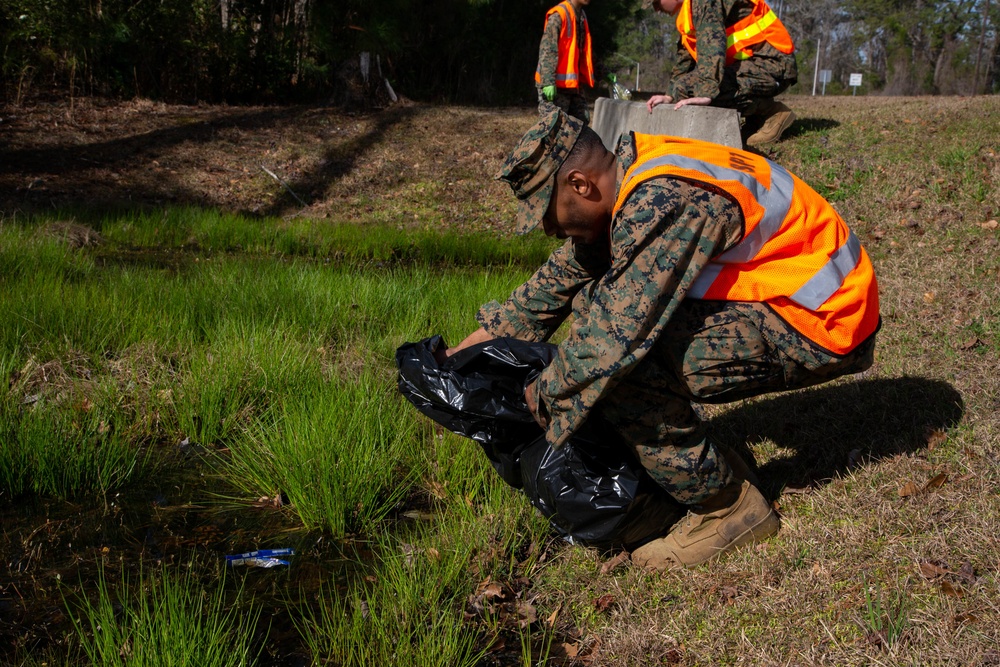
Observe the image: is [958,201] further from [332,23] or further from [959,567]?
[332,23]

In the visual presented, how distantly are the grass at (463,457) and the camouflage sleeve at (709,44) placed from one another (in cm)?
152

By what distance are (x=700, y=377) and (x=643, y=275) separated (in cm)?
45

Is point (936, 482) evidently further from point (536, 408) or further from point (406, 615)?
point (406, 615)

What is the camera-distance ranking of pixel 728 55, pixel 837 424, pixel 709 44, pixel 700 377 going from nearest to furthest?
pixel 700 377 < pixel 837 424 < pixel 709 44 < pixel 728 55

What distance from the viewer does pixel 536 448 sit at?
9.36 ft

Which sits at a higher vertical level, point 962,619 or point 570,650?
point 962,619

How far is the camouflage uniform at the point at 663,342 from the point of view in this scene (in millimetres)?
2250

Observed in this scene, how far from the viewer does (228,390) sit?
12.6ft

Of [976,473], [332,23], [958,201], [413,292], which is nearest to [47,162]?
[332,23]

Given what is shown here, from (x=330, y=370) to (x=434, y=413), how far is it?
4.25 ft

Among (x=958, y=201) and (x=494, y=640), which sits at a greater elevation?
(x=958, y=201)

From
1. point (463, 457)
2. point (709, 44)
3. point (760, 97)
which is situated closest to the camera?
point (463, 457)

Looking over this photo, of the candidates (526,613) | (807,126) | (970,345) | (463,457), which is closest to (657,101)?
(807,126)

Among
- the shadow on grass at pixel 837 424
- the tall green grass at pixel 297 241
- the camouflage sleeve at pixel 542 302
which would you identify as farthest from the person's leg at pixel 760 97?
the camouflage sleeve at pixel 542 302
